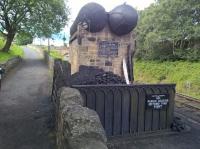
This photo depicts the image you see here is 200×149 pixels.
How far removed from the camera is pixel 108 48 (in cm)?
1270

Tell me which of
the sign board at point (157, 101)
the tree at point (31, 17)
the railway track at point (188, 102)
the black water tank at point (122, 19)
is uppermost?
the tree at point (31, 17)

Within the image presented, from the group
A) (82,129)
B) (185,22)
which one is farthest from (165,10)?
(82,129)

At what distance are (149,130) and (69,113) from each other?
5.57m

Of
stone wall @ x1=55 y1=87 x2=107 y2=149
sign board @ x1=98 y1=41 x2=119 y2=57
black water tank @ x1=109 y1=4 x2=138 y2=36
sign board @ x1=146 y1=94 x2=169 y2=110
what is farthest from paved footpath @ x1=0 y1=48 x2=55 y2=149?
black water tank @ x1=109 y1=4 x2=138 y2=36

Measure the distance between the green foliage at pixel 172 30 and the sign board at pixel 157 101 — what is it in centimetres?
1430

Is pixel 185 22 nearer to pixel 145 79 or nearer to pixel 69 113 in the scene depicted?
pixel 145 79

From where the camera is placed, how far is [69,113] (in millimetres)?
4543

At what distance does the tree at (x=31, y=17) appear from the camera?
31.2 meters

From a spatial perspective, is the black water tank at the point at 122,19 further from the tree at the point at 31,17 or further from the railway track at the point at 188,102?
the tree at the point at 31,17

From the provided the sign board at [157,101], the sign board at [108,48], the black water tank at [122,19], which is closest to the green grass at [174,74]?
the sign board at [108,48]

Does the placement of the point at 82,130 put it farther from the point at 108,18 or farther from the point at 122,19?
the point at 108,18

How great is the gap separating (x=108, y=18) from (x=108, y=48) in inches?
54.0

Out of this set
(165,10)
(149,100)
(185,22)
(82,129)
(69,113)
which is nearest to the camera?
(82,129)

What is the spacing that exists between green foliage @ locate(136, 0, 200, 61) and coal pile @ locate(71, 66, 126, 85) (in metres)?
13.4
